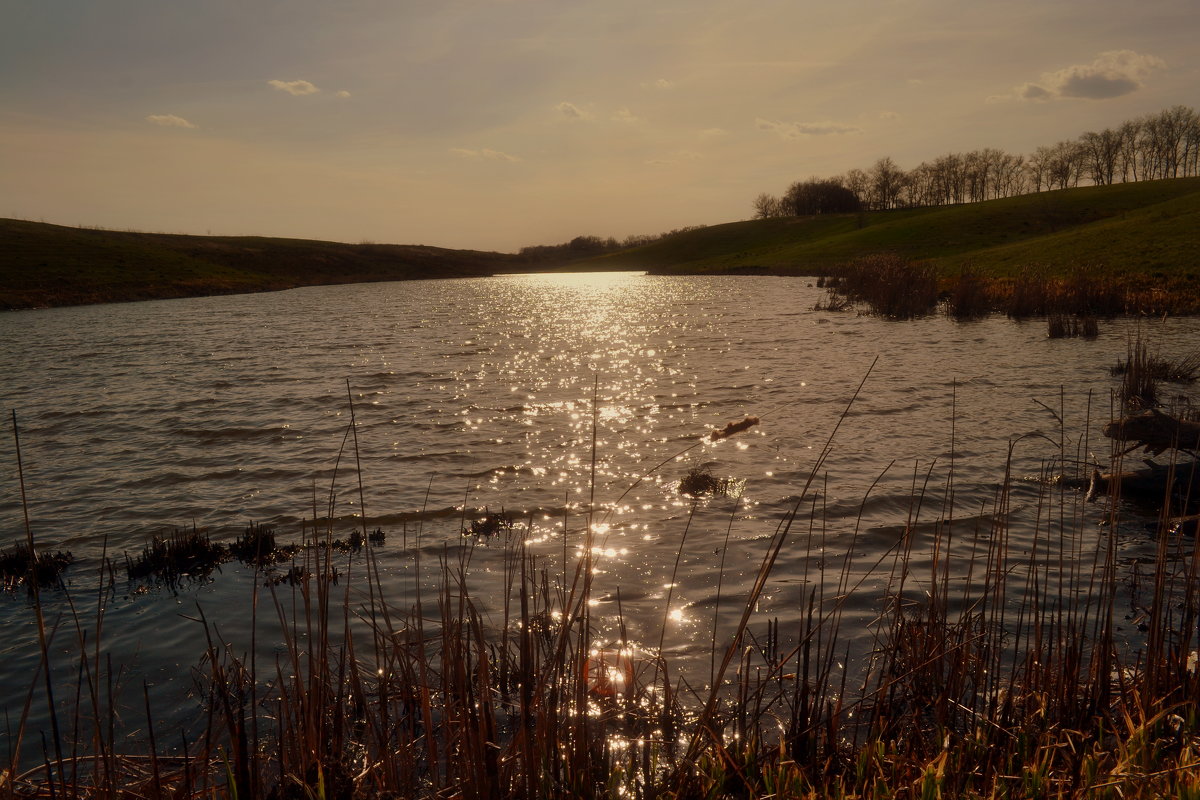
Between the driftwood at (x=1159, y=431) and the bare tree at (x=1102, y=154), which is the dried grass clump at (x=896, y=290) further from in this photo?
the bare tree at (x=1102, y=154)

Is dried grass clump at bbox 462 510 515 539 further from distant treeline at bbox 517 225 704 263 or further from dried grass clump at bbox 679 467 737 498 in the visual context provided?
distant treeline at bbox 517 225 704 263

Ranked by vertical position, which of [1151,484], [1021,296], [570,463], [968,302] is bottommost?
[570,463]

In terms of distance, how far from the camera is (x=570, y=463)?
425 inches

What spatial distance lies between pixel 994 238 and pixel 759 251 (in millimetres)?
35695

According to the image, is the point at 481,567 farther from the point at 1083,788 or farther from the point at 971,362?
the point at 971,362

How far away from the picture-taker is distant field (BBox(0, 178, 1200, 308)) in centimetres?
3809

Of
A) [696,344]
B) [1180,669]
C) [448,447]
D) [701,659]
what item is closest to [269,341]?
[696,344]

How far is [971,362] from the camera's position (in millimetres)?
18266

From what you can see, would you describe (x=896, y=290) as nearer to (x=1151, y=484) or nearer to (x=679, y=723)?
(x=1151, y=484)

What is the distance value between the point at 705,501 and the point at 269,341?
24.2m

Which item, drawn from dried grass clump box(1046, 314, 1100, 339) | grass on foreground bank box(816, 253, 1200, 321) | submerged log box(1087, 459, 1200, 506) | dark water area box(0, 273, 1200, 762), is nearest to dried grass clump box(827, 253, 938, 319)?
grass on foreground bank box(816, 253, 1200, 321)

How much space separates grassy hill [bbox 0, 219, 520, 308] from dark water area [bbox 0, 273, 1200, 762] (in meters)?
35.5

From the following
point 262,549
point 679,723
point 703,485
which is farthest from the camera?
point 703,485

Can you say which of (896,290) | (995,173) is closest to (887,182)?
(995,173)
